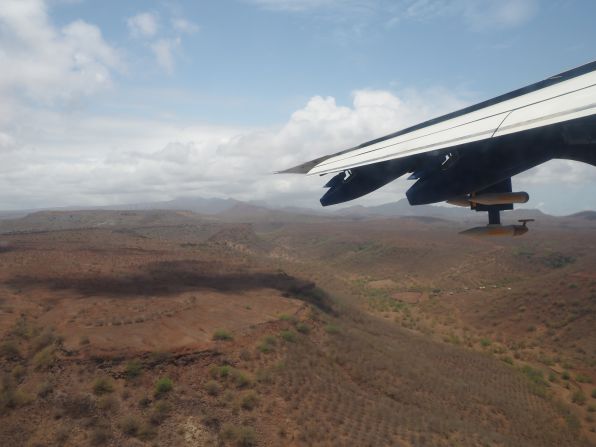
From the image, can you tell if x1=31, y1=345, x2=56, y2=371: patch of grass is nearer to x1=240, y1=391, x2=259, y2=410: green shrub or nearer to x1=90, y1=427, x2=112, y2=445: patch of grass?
x1=90, y1=427, x2=112, y2=445: patch of grass

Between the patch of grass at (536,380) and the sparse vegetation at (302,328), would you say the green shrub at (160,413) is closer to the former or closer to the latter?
the sparse vegetation at (302,328)

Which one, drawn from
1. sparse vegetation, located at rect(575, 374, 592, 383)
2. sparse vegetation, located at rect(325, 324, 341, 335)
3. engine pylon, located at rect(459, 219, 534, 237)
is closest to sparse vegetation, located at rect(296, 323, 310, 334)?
sparse vegetation, located at rect(325, 324, 341, 335)

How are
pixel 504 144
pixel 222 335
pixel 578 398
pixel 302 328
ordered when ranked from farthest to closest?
pixel 578 398 < pixel 302 328 < pixel 222 335 < pixel 504 144

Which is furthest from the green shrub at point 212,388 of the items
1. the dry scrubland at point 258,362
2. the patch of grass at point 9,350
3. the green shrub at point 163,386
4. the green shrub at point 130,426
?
the patch of grass at point 9,350

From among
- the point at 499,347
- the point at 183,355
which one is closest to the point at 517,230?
the point at 183,355

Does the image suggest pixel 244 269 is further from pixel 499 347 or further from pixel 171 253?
pixel 499 347

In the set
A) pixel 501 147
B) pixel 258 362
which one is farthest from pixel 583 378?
pixel 501 147

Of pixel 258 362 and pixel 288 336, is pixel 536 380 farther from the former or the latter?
pixel 258 362
